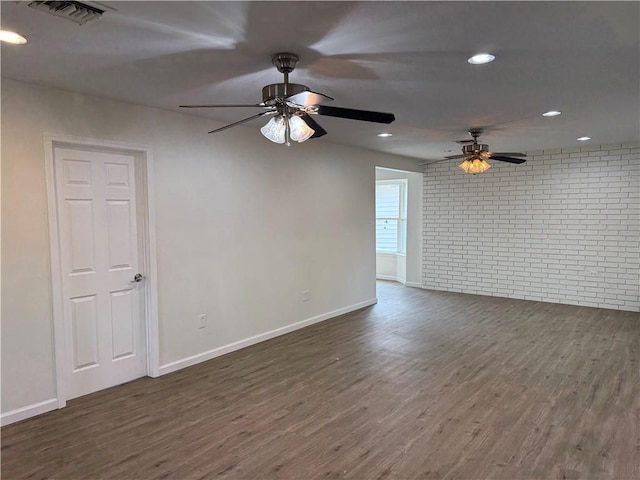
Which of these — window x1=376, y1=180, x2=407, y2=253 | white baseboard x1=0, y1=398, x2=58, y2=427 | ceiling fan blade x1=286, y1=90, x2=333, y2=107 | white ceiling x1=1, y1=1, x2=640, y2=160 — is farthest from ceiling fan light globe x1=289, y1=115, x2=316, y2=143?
window x1=376, y1=180, x2=407, y2=253

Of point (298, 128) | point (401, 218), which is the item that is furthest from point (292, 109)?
point (401, 218)

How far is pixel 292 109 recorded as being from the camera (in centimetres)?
257

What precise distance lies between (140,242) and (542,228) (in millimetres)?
6162

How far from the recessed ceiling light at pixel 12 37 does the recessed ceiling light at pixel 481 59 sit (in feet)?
8.45

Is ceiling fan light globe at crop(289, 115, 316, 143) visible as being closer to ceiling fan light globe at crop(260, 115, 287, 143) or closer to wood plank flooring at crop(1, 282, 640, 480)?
ceiling fan light globe at crop(260, 115, 287, 143)

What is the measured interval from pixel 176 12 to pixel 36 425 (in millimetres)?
2947

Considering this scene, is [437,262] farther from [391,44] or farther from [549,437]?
[391,44]

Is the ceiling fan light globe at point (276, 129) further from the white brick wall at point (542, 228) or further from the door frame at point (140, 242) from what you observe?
the white brick wall at point (542, 228)

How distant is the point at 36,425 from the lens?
298 cm

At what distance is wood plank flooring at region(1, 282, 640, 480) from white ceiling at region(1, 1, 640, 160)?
97.2 inches

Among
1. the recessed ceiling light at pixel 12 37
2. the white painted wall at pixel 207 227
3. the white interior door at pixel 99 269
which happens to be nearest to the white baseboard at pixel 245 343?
the white painted wall at pixel 207 227

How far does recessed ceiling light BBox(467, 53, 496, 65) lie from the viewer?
8.27 ft

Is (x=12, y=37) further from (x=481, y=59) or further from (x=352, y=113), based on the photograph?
(x=481, y=59)

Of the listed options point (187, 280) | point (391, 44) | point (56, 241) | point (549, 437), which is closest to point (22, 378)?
point (56, 241)
